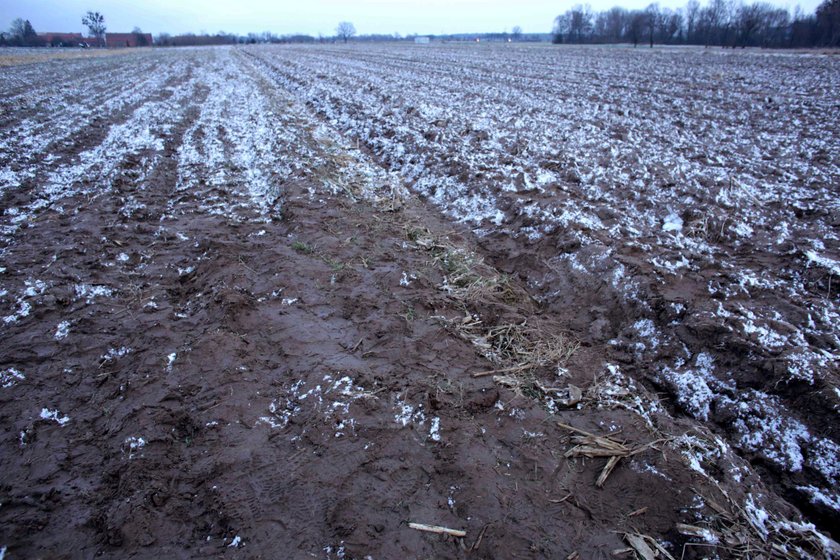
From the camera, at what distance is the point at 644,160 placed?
856 centimetres

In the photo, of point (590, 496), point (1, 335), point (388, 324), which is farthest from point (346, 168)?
point (590, 496)

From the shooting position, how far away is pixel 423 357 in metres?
3.87

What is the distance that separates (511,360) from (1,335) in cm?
456

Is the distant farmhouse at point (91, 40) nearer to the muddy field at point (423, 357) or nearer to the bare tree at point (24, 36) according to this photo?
the bare tree at point (24, 36)

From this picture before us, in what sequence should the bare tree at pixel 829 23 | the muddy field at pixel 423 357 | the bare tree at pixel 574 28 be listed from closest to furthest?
the muddy field at pixel 423 357
the bare tree at pixel 829 23
the bare tree at pixel 574 28

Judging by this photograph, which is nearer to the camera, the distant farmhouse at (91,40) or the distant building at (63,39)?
the distant farmhouse at (91,40)

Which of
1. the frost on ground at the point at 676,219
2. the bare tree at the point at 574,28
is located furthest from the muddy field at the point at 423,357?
the bare tree at the point at 574,28

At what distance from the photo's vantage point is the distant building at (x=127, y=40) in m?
87.2

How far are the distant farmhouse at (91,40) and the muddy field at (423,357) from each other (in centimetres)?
10432

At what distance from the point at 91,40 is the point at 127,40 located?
873cm

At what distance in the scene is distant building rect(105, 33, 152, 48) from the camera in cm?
8719

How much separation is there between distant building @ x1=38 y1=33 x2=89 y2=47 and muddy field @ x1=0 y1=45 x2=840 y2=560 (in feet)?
359

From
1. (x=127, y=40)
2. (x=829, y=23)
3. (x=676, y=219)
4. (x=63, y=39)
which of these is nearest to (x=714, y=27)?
(x=829, y=23)

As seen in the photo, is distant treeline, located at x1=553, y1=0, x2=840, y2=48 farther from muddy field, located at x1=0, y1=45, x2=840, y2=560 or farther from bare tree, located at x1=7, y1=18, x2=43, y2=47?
bare tree, located at x1=7, y1=18, x2=43, y2=47
